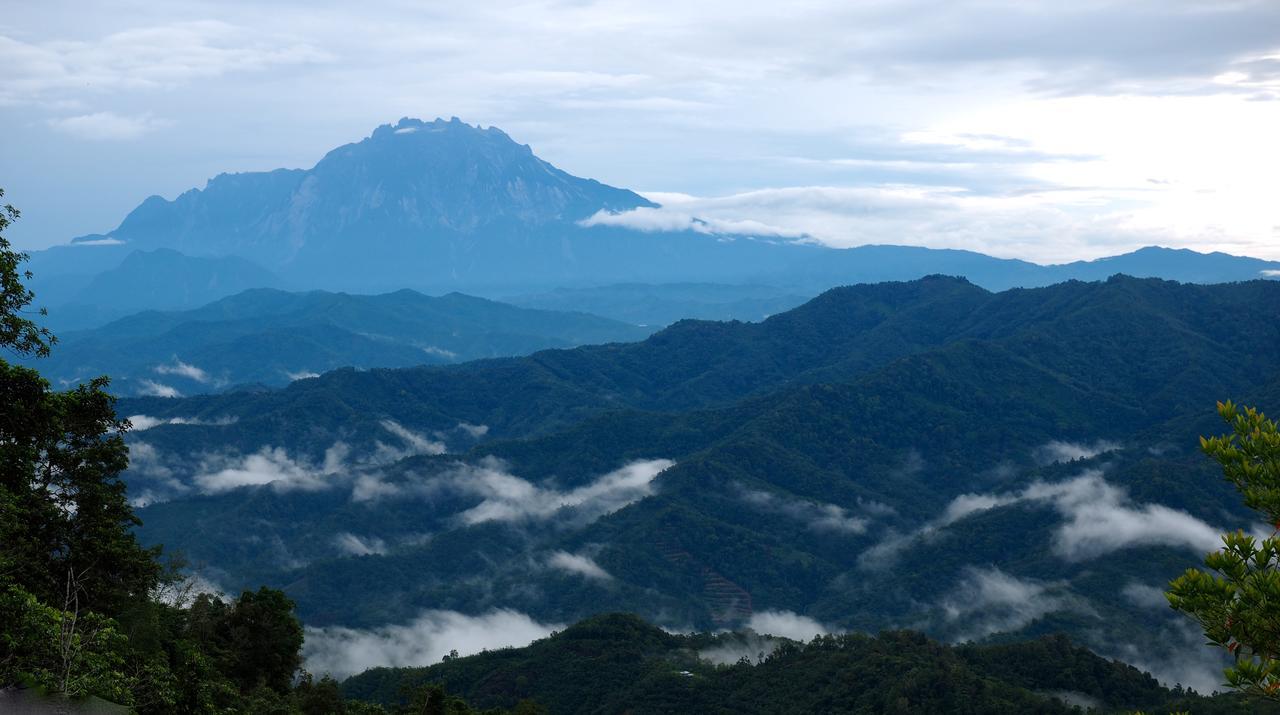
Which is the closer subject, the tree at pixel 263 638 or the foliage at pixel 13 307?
the foliage at pixel 13 307

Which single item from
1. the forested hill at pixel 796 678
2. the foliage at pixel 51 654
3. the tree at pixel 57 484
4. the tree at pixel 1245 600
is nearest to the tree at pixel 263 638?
the tree at pixel 57 484

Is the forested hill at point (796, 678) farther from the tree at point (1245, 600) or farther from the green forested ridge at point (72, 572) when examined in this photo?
the tree at point (1245, 600)

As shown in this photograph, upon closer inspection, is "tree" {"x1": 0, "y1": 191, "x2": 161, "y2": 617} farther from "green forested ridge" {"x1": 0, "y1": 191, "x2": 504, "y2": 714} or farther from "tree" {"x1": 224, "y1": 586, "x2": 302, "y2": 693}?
"tree" {"x1": 224, "y1": 586, "x2": 302, "y2": 693}

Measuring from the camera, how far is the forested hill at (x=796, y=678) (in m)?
90.3

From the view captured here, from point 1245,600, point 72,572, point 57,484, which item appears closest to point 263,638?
point 57,484

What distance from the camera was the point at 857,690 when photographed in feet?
315

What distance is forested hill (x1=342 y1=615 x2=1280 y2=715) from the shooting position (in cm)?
9031

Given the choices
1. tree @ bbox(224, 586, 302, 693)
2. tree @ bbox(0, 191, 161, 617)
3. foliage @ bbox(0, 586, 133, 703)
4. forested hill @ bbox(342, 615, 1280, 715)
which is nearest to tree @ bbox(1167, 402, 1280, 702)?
foliage @ bbox(0, 586, 133, 703)

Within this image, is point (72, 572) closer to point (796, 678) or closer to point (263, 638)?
point (263, 638)

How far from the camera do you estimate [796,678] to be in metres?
103

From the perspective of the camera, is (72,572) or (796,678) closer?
(72,572)

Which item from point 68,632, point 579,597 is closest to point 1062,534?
point 579,597

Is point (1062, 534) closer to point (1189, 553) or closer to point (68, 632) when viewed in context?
point (1189, 553)

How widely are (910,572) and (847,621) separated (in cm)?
1998
